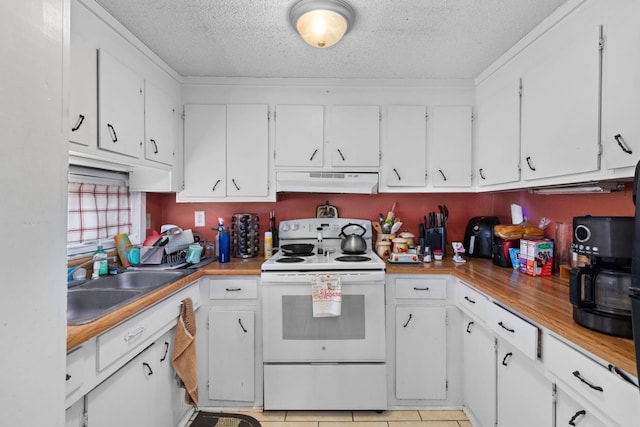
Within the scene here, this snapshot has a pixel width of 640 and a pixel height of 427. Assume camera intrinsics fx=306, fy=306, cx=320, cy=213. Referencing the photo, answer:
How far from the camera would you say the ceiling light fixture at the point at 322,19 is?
1.45m

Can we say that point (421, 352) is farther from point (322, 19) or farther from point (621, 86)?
point (322, 19)

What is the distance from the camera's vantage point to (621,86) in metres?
1.19

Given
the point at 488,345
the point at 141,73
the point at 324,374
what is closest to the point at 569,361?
the point at 488,345

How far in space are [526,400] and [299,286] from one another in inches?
50.5

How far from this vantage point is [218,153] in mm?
2359

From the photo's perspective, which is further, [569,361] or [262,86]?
[262,86]

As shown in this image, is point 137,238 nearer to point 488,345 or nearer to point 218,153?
point 218,153

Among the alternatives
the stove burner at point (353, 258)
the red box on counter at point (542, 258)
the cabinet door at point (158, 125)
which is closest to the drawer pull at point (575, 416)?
the red box on counter at point (542, 258)

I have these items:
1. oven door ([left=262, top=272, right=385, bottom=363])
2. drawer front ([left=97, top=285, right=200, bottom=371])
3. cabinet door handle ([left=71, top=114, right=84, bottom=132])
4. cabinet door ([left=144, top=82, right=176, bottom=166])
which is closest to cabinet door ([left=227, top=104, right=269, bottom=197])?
cabinet door ([left=144, top=82, right=176, bottom=166])

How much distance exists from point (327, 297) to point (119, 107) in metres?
1.62

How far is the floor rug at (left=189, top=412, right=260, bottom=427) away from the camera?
6.33 feet

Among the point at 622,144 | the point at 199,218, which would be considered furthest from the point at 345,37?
the point at 199,218

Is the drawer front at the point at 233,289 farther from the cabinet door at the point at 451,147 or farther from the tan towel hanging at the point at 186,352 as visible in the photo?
the cabinet door at the point at 451,147

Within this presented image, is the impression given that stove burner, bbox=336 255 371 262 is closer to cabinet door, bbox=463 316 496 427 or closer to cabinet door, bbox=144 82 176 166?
cabinet door, bbox=463 316 496 427
